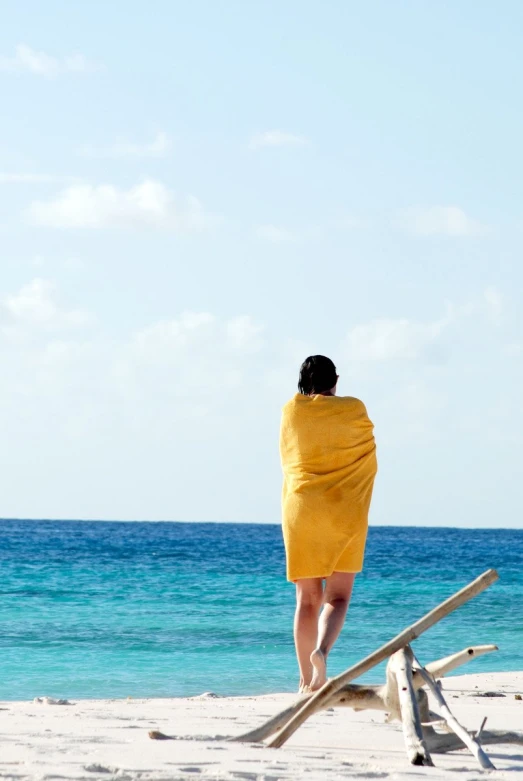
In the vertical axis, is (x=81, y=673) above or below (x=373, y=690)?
below

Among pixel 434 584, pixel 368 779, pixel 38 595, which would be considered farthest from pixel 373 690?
pixel 434 584

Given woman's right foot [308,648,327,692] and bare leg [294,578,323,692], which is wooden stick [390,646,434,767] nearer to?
woman's right foot [308,648,327,692]

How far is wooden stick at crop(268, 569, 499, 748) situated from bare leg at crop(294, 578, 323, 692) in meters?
1.10

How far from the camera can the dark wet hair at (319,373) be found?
16.6 ft

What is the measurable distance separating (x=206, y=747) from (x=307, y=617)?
128 cm

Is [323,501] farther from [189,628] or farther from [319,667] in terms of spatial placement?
[189,628]

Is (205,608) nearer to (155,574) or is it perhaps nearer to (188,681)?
(188,681)

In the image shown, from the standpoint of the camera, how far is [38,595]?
16.7 metres

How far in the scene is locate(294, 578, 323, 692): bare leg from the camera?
16.0 feet

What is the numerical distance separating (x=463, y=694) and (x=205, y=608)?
887cm

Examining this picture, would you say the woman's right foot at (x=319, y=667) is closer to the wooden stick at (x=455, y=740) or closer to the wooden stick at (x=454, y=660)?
the wooden stick at (x=454, y=660)

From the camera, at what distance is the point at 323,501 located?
4.89 meters

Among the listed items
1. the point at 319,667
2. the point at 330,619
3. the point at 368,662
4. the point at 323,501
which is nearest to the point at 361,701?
the point at 368,662

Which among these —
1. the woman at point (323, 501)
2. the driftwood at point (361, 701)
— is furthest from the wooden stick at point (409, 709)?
the woman at point (323, 501)
